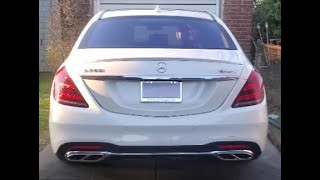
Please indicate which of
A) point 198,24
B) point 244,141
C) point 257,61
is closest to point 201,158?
point 244,141

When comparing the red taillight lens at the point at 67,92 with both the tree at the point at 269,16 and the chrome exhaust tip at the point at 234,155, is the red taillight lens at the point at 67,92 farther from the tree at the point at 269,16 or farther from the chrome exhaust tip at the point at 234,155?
the tree at the point at 269,16

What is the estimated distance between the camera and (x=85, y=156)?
400 cm

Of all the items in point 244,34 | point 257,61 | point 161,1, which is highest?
point 161,1

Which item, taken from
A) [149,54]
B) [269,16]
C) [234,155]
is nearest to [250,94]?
[234,155]

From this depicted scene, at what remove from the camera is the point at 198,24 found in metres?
5.00

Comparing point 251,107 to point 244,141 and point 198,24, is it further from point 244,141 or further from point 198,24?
point 198,24

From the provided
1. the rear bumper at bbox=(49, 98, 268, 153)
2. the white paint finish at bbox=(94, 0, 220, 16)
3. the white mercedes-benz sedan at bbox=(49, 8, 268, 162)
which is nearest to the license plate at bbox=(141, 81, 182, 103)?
the white mercedes-benz sedan at bbox=(49, 8, 268, 162)

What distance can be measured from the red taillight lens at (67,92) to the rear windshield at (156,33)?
0.52 meters

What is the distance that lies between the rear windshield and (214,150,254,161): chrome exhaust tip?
101 cm

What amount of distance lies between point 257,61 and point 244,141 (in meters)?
8.93

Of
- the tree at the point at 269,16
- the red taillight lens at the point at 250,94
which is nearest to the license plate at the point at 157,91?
the red taillight lens at the point at 250,94

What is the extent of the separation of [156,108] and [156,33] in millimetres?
1101
